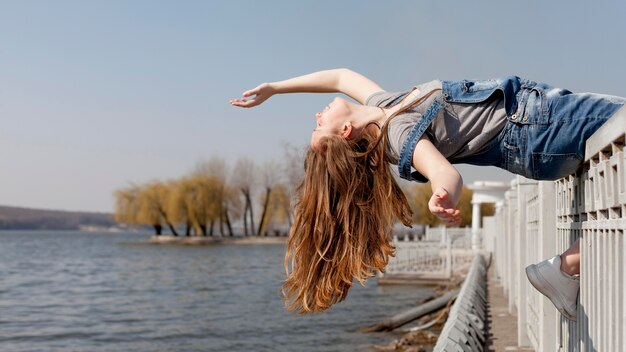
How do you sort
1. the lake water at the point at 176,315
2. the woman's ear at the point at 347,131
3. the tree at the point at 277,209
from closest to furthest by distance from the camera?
the woman's ear at the point at 347,131 < the lake water at the point at 176,315 < the tree at the point at 277,209

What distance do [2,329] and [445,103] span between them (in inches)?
708

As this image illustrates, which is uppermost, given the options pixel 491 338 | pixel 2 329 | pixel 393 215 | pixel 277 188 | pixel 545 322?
pixel 277 188

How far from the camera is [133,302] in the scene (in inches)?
944

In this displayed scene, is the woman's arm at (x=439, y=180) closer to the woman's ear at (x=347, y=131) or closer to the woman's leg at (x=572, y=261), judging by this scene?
the woman's ear at (x=347, y=131)

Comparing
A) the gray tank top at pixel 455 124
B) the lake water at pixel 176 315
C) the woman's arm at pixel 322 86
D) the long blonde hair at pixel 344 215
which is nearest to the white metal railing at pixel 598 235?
the gray tank top at pixel 455 124

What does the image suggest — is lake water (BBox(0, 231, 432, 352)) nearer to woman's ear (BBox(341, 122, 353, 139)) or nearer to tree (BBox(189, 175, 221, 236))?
woman's ear (BBox(341, 122, 353, 139))

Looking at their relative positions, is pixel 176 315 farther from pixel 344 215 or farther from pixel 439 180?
pixel 439 180

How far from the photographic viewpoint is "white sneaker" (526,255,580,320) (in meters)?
3.09

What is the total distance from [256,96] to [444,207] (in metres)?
1.45

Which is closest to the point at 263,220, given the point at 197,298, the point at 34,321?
the point at 197,298

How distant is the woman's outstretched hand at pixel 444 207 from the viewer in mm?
2076

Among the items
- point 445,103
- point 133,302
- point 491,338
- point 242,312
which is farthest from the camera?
point 133,302

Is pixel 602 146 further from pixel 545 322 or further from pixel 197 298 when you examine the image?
pixel 197 298

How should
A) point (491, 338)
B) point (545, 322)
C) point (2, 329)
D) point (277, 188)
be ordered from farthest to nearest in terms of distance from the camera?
point (277, 188) → point (2, 329) → point (491, 338) → point (545, 322)
